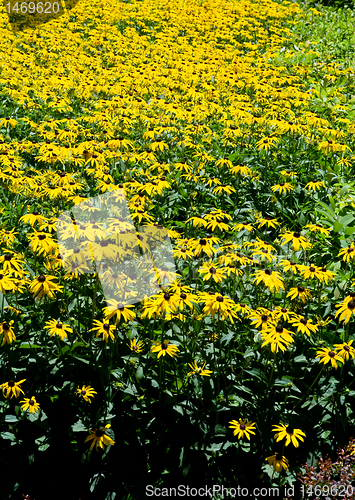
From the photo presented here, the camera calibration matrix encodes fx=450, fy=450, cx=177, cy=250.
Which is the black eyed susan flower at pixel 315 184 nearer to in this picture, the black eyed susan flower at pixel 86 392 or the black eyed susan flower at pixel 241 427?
the black eyed susan flower at pixel 241 427

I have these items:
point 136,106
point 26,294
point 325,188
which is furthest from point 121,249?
point 136,106

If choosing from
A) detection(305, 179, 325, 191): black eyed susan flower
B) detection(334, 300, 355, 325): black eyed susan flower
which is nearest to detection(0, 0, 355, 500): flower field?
detection(334, 300, 355, 325): black eyed susan flower

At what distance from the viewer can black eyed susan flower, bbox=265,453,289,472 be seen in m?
2.87

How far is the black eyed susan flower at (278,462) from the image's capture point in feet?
9.41

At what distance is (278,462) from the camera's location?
2.88m

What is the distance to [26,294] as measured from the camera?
3684mm

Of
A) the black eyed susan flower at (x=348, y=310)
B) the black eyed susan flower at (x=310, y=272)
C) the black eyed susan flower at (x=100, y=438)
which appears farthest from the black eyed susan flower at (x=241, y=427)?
the black eyed susan flower at (x=310, y=272)

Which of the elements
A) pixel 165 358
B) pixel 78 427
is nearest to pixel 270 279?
pixel 165 358

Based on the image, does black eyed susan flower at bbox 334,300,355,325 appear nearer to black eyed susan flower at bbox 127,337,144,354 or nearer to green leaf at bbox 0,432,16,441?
black eyed susan flower at bbox 127,337,144,354

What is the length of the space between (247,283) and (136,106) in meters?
3.64

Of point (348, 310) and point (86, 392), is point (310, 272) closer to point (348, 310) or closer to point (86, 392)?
point (348, 310)

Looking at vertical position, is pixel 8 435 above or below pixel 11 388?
below

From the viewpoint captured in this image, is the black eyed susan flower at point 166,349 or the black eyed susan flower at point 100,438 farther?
the black eyed susan flower at point 166,349

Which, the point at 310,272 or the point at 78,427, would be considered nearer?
the point at 78,427
